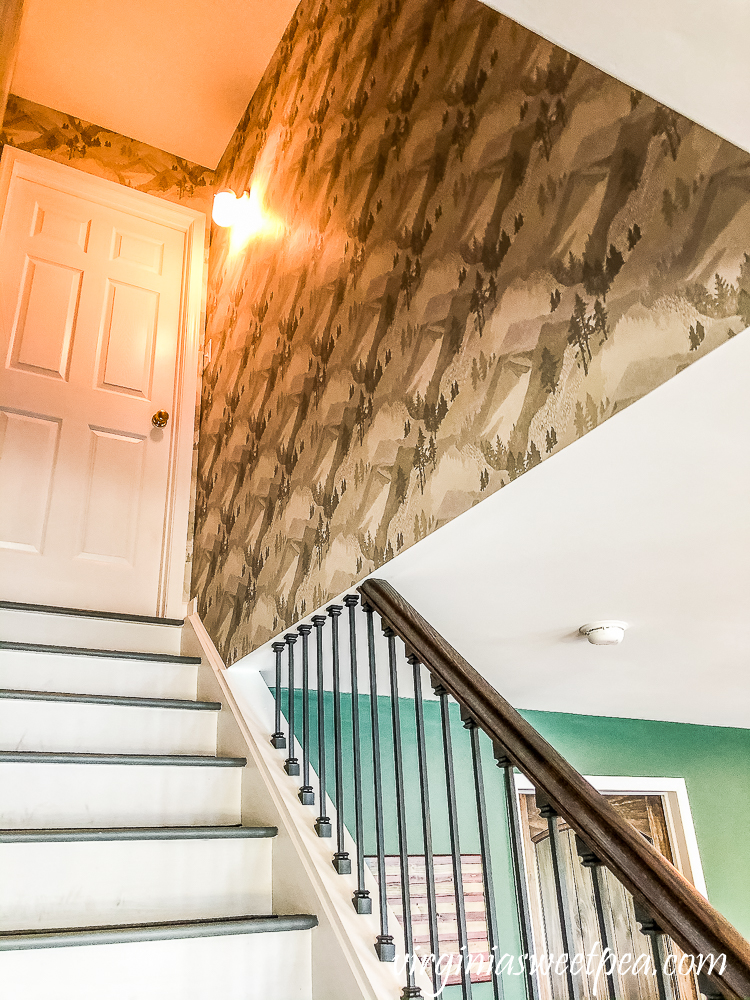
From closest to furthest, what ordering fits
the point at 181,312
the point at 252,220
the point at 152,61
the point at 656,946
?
the point at 656,946 < the point at 252,220 < the point at 152,61 < the point at 181,312

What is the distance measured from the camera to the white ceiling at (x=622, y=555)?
1139 mm

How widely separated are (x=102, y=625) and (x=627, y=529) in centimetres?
193

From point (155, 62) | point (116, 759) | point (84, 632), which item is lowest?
point (116, 759)

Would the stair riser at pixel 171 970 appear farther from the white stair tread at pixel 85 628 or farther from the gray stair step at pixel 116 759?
the white stair tread at pixel 85 628

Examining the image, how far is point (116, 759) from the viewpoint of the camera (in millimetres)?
1905

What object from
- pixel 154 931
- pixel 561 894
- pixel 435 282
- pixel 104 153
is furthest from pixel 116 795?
pixel 104 153

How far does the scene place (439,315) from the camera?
1.58 metres

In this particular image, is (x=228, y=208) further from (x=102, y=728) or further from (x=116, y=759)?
(x=116, y=759)

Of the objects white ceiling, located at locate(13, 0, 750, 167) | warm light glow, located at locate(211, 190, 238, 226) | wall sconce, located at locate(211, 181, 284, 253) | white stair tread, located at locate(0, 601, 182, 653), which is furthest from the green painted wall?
white ceiling, located at locate(13, 0, 750, 167)

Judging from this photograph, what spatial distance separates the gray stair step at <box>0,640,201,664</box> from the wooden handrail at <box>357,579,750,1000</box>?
1232 mm

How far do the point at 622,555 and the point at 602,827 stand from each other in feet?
2.45

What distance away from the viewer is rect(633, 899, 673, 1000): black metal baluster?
2.78 ft

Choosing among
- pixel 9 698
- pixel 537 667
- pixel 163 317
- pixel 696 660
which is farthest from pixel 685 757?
pixel 163 317

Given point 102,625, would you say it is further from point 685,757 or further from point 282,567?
point 685,757
